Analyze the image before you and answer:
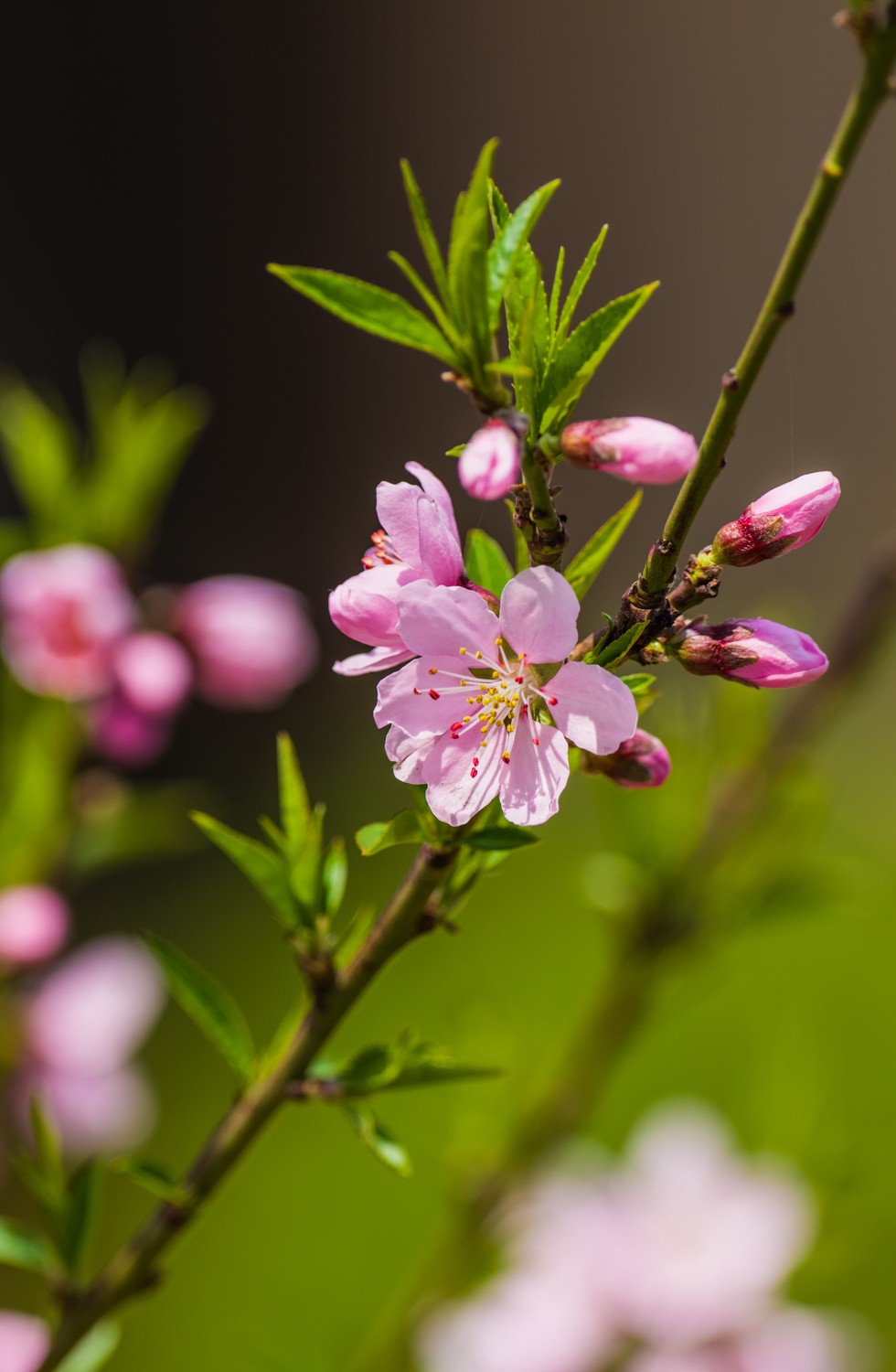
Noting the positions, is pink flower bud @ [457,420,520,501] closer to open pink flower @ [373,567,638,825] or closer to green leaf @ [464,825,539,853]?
open pink flower @ [373,567,638,825]

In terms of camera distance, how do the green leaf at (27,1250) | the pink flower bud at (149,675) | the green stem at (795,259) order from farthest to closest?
the pink flower bud at (149,675)
the green leaf at (27,1250)
the green stem at (795,259)

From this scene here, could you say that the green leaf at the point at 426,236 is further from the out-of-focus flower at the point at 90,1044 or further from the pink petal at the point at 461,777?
the out-of-focus flower at the point at 90,1044

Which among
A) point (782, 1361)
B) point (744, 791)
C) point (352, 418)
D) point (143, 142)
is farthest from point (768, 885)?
point (143, 142)

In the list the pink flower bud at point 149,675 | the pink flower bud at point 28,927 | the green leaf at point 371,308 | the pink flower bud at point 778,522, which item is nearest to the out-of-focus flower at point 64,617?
the pink flower bud at point 149,675

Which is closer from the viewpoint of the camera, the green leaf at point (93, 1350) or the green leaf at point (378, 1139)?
the green leaf at point (378, 1139)

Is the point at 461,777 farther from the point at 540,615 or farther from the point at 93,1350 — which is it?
the point at 93,1350

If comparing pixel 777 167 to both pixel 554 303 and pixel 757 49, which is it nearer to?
pixel 757 49
